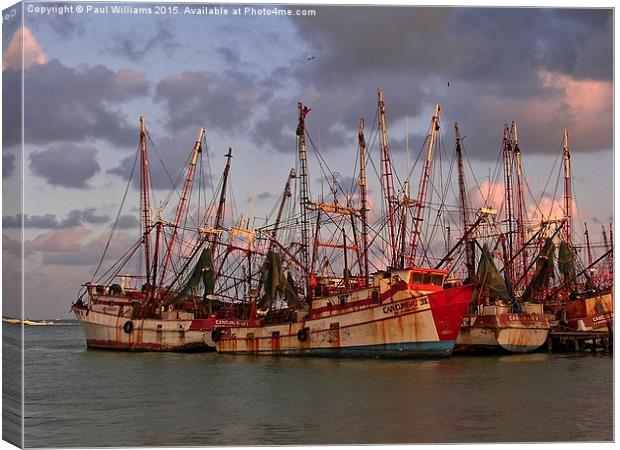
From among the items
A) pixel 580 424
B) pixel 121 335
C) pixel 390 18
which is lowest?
pixel 580 424

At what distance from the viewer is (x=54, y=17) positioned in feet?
64.9

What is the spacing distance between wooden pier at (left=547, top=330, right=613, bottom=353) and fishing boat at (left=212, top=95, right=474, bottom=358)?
32.7 ft

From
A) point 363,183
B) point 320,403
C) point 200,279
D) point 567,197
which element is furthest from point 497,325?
point 320,403

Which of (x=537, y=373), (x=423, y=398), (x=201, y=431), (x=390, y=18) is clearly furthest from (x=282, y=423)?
(x=537, y=373)

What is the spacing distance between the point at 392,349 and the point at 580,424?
678 inches

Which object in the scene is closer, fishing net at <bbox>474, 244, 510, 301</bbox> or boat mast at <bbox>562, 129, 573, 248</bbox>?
boat mast at <bbox>562, 129, 573, 248</bbox>

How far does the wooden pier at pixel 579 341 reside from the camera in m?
46.0

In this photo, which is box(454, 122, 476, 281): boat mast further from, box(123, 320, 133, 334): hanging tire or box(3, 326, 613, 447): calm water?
box(123, 320, 133, 334): hanging tire

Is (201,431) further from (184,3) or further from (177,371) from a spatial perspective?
(177,371)

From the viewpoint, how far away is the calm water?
20.3 meters

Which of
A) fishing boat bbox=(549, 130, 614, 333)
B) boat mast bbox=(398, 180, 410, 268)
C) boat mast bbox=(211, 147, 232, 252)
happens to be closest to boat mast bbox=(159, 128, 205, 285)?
boat mast bbox=(211, 147, 232, 252)

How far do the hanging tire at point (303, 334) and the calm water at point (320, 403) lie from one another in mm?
4298

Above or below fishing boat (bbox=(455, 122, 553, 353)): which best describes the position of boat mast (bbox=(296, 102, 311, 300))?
above

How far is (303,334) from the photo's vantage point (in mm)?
42406
